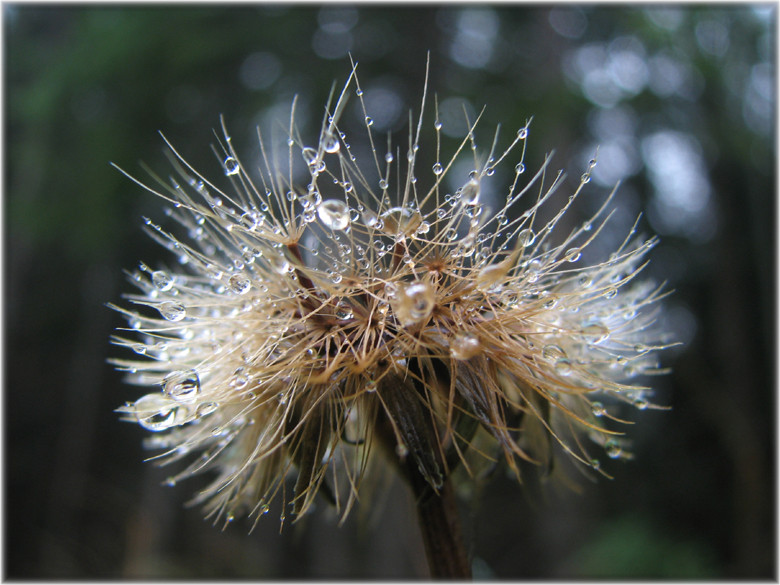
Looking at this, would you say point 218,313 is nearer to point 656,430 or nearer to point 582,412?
point 582,412

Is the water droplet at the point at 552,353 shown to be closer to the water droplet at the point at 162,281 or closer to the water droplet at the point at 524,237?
the water droplet at the point at 524,237

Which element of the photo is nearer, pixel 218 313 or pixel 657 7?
pixel 218 313

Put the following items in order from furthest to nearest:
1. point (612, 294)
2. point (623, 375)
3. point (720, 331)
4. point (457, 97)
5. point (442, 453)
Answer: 1. point (720, 331)
2. point (457, 97)
3. point (623, 375)
4. point (612, 294)
5. point (442, 453)

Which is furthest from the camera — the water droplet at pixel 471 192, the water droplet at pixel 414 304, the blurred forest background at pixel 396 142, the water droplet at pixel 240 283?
the blurred forest background at pixel 396 142

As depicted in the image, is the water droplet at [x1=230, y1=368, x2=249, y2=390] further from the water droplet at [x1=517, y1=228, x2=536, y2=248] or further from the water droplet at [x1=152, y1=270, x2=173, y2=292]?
the water droplet at [x1=517, y1=228, x2=536, y2=248]

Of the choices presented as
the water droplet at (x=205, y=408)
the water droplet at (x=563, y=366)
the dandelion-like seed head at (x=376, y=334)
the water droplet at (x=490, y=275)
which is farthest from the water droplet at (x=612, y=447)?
Result: the water droplet at (x=205, y=408)

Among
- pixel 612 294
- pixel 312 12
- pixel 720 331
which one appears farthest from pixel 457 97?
pixel 720 331
